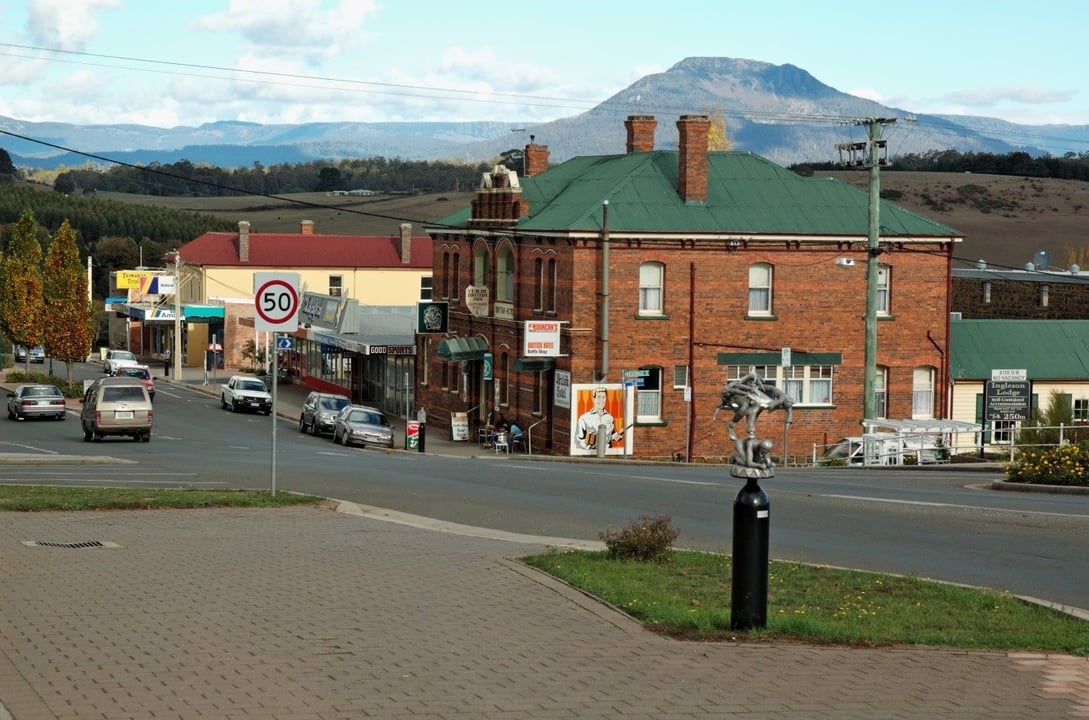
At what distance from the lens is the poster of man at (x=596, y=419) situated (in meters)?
45.7

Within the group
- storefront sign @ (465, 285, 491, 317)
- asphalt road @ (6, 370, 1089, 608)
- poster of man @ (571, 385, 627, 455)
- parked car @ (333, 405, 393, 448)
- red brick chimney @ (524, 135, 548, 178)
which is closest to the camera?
asphalt road @ (6, 370, 1089, 608)

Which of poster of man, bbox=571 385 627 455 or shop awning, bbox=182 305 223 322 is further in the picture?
shop awning, bbox=182 305 223 322

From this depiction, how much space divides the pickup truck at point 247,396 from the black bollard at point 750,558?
5181cm

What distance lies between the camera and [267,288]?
63.8ft

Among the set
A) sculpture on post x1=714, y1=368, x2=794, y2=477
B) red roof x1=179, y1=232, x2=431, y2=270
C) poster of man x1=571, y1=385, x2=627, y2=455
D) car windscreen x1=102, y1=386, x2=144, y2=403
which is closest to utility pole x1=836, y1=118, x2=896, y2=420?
poster of man x1=571, y1=385, x2=627, y2=455

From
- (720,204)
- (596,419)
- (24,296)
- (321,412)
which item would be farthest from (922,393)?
(24,296)

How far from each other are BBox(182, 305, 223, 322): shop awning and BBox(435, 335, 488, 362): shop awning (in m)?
38.9

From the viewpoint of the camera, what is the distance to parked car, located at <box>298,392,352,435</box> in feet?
167

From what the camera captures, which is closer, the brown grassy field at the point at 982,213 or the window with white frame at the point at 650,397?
the window with white frame at the point at 650,397

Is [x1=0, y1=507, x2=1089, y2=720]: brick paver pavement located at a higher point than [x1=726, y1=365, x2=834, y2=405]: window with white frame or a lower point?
lower

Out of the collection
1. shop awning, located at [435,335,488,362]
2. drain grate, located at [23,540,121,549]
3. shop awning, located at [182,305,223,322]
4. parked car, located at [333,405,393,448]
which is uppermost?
shop awning, located at [182,305,223,322]

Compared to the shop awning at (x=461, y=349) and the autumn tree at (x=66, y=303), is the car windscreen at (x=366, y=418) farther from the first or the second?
the autumn tree at (x=66, y=303)

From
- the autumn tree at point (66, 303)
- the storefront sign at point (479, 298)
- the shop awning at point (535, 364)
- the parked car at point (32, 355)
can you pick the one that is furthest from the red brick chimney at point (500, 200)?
the parked car at point (32, 355)

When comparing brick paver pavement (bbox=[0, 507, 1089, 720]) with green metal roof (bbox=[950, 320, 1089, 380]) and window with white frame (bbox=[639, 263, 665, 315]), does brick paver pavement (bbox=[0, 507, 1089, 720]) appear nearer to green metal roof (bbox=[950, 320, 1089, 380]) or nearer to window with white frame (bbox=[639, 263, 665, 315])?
window with white frame (bbox=[639, 263, 665, 315])
